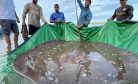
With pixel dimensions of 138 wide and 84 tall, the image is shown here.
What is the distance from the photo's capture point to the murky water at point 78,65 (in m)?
5.62

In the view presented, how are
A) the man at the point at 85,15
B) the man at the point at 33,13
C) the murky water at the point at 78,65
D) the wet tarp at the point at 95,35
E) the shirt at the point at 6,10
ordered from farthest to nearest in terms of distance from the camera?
the man at the point at 85,15 → the man at the point at 33,13 → the shirt at the point at 6,10 → the wet tarp at the point at 95,35 → the murky water at the point at 78,65

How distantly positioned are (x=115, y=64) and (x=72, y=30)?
14.2ft

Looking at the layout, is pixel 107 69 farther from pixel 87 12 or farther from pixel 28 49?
pixel 87 12

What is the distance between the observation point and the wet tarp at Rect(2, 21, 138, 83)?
887cm

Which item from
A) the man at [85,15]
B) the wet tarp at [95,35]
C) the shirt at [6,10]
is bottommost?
the wet tarp at [95,35]

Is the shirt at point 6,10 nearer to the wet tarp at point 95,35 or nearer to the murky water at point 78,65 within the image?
the wet tarp at point 95,35

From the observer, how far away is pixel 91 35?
10742 mm

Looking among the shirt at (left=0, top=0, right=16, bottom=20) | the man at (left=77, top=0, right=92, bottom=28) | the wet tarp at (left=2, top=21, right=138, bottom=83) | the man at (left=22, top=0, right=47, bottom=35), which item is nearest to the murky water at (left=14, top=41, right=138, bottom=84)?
the wet tarp at (left=2, top=21, right=138, bottom=83)

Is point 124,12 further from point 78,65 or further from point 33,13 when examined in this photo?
point 78,65

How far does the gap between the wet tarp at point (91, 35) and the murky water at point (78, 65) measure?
0.30 m

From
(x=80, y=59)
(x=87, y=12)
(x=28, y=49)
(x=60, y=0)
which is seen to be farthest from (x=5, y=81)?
(x=60, y=0)

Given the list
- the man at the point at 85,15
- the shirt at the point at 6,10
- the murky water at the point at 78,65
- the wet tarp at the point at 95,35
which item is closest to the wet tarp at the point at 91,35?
the wet tarp at the point at 95,35

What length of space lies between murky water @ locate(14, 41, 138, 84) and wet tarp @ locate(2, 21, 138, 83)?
0.30 meters

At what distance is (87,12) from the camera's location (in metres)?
11.1
